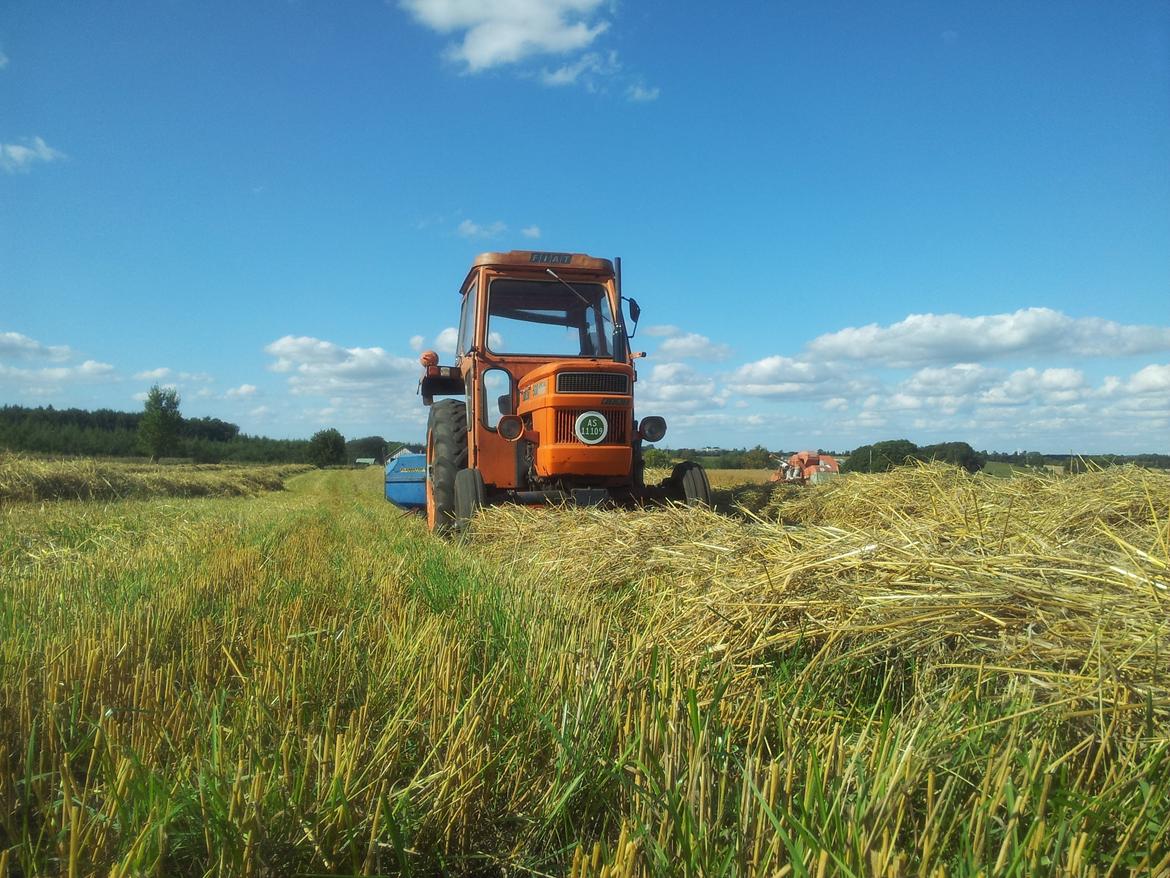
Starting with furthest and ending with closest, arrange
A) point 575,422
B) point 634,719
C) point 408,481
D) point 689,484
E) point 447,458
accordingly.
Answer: point 408,481, point 447,458, point 689,484, point 575,422, point 634,719

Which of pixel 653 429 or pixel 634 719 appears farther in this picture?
pixel 653 429

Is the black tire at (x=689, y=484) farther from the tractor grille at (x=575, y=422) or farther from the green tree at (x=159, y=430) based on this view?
the green tree at (x=159, y=430)

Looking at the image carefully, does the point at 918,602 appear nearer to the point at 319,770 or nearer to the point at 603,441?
the point at 319,770

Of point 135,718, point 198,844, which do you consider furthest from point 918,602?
point 135,718

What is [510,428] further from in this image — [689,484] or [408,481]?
[408,481]

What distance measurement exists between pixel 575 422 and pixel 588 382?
1.22 ft

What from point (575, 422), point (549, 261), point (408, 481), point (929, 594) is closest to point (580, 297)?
point (549, 261)

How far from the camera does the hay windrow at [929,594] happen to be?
1.97 metres

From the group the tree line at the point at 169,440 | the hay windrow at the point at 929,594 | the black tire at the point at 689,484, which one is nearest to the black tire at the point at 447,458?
the black tire at the point at 689,484

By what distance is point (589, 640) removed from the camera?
2.67 metres

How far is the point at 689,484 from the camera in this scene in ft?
23.8

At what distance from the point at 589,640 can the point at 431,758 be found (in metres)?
0.96

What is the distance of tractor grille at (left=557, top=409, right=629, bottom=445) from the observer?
265 inches

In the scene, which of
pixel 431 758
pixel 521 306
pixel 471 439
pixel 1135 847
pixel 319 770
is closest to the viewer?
pixel 1135 847
